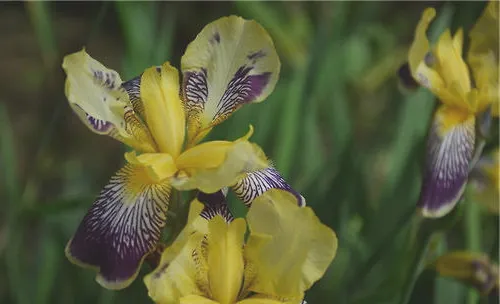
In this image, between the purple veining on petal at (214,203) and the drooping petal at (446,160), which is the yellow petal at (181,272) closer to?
the purple veining on petal at (214,203)

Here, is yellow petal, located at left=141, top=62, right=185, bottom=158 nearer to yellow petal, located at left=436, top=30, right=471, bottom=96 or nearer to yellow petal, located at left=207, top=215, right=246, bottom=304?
yellow petal, located at left=207, top=215, right=246, bottom=304

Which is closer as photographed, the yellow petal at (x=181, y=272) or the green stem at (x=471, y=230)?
the yellow petal at (x=181, y=272)

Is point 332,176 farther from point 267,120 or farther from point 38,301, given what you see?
point 38,301

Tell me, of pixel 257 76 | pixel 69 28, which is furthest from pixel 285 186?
pixel 69 28

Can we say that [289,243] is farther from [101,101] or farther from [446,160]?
[446,160]

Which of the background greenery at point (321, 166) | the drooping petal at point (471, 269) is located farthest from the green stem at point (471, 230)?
the drooping petal at point (471, 269)

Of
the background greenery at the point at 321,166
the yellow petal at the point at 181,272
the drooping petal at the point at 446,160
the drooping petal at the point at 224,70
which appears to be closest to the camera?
the yellow petal at the point at 181,272

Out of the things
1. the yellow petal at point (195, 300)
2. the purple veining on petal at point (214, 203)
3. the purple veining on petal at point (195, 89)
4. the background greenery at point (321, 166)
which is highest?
the purple veining on petal at point (195, 89)
